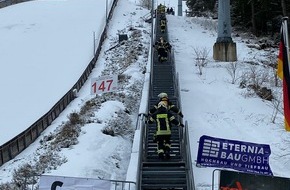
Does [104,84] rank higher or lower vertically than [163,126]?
higher

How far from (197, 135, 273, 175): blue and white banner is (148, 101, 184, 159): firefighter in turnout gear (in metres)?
3.72

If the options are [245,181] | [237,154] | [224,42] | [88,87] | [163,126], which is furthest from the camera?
[88,87]

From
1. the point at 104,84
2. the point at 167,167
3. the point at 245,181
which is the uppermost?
the point at 104,84

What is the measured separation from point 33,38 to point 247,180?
4716cm

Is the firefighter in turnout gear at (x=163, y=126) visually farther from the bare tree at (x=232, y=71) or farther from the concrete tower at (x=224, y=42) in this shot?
the concrete tower at (x=224, y=42)

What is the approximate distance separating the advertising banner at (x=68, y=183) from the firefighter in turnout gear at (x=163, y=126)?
3730mm

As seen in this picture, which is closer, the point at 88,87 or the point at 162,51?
the point at 162,51

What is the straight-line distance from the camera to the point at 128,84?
93.7 feet

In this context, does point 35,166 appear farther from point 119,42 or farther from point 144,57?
point 119,42

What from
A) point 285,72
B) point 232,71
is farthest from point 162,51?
point 285,72

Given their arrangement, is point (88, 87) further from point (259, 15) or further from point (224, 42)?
point (259, 15)

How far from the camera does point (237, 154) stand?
411 inches

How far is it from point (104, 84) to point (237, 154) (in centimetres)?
1031

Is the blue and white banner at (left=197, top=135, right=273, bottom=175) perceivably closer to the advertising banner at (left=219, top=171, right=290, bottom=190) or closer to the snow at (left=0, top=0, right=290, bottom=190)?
the advertising banner at (left=219, top=171, right=290, bottom=190)
